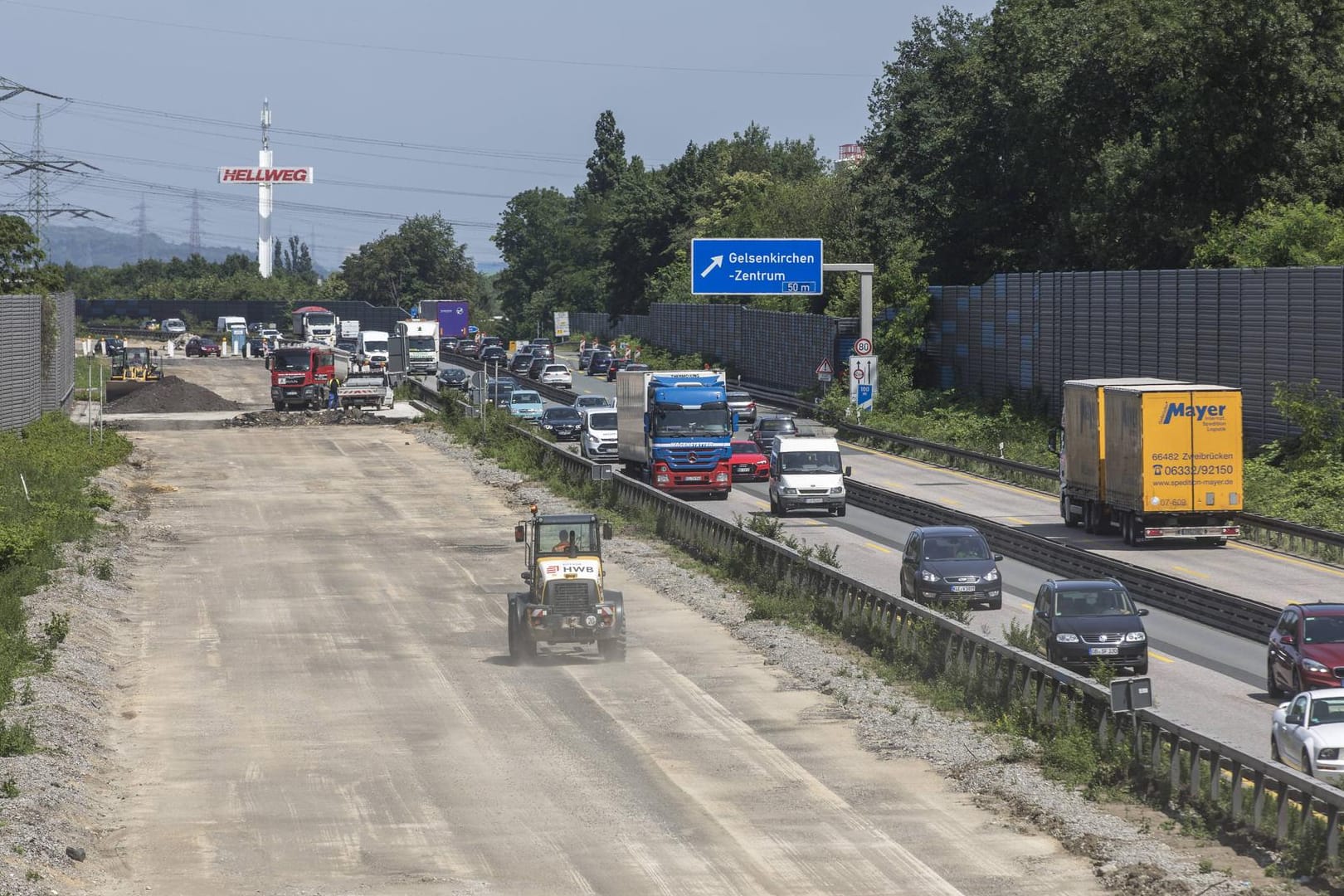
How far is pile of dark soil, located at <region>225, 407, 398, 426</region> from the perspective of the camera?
289ft

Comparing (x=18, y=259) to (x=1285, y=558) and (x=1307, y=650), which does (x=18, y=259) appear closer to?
(x=1285, y=558)

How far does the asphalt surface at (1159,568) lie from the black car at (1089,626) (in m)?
0.71

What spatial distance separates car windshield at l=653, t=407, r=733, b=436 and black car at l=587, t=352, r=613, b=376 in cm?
6650

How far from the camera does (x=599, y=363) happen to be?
4845 inches

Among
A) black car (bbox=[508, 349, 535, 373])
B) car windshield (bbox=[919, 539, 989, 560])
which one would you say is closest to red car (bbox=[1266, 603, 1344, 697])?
car windshield (bbox=[919, 539, 989, 560])

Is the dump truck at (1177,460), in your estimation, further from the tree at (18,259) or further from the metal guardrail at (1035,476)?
the tree at (18,259)

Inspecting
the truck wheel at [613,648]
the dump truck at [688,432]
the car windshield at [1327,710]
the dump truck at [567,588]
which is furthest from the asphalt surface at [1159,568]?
the dump truck at [567,588]

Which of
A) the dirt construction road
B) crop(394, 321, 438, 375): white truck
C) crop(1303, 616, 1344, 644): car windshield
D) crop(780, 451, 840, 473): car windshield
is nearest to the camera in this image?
the dirt construction road

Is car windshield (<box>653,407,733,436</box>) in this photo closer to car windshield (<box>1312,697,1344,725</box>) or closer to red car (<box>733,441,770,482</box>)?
red car (<box>733,441,770,482</box>)

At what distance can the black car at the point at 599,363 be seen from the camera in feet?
400

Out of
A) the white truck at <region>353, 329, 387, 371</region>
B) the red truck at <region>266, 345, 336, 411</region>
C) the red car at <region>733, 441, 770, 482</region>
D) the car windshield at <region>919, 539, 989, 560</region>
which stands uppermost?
the white truck at <region>353, 329, 387, 371</region>

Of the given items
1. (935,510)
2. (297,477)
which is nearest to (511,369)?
(297,477)

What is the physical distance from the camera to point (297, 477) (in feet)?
217

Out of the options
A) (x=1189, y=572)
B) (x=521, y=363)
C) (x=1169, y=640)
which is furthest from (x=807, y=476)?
(x=521, y=363)
